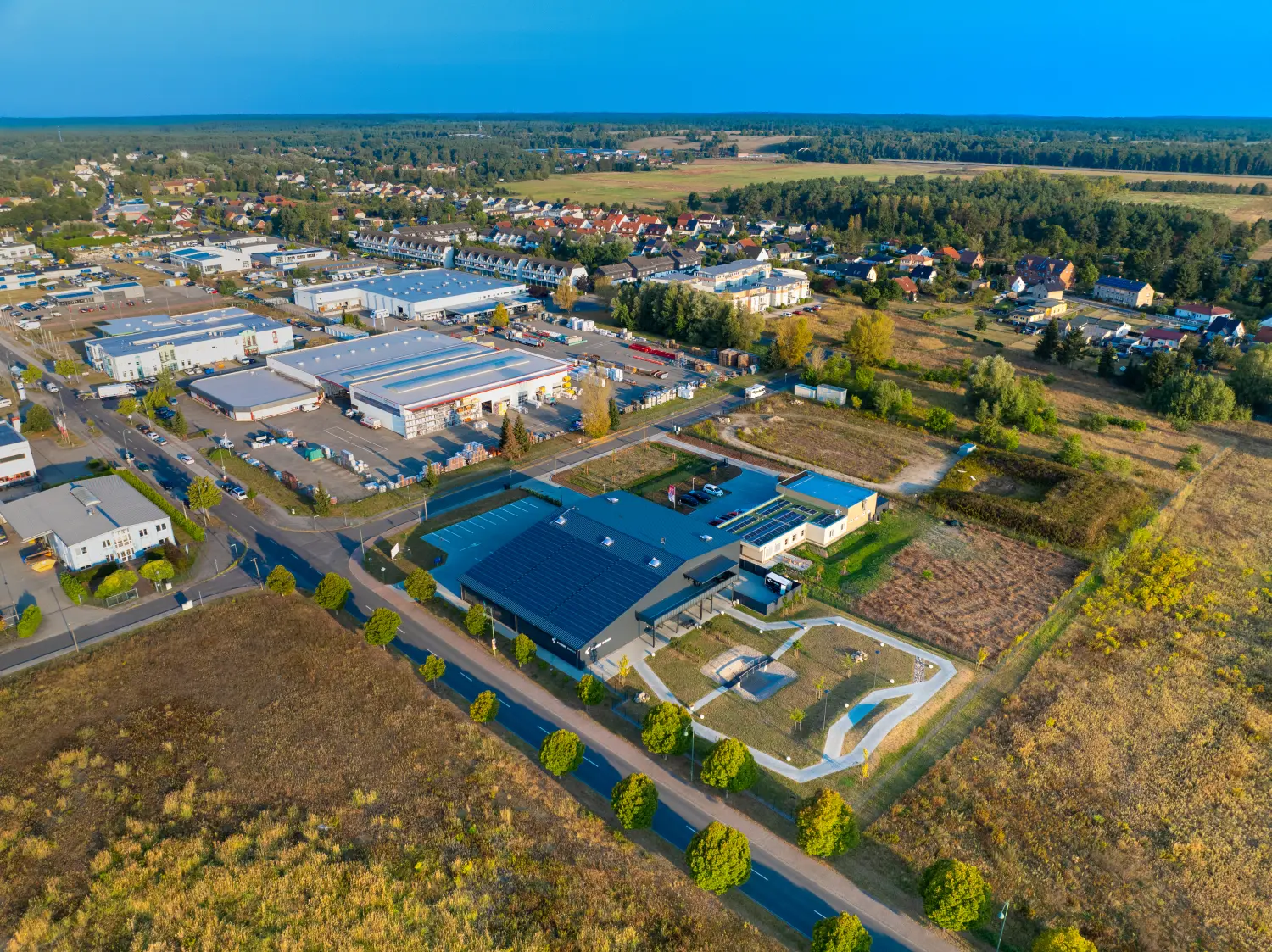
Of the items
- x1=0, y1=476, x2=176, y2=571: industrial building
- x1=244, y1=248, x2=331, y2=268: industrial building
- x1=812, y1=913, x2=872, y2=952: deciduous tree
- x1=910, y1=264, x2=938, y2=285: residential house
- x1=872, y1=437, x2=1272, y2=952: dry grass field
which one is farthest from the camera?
x1=244, y1=248, x2=331, y2=268: industrial building

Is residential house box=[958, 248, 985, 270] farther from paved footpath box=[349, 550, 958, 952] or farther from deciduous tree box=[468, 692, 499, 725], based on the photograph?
deciduous tree box=[468, 692, 499, 725]

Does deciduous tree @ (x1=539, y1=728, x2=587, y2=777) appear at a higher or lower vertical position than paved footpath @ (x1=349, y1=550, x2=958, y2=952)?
higher

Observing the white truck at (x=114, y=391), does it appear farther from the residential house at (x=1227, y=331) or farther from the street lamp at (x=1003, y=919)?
the residential house at (x=1227, y=331)

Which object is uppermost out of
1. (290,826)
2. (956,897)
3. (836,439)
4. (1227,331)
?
(1227,331)

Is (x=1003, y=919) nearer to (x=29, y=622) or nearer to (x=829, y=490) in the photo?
(x=829, y=490)

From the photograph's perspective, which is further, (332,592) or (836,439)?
(836,439)

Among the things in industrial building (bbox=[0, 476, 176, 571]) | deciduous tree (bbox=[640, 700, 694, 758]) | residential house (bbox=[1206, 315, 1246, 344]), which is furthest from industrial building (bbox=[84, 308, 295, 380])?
residential house (bbox=[1206, 315, 1246, 344])

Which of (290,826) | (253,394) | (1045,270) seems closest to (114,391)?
(253,394)
